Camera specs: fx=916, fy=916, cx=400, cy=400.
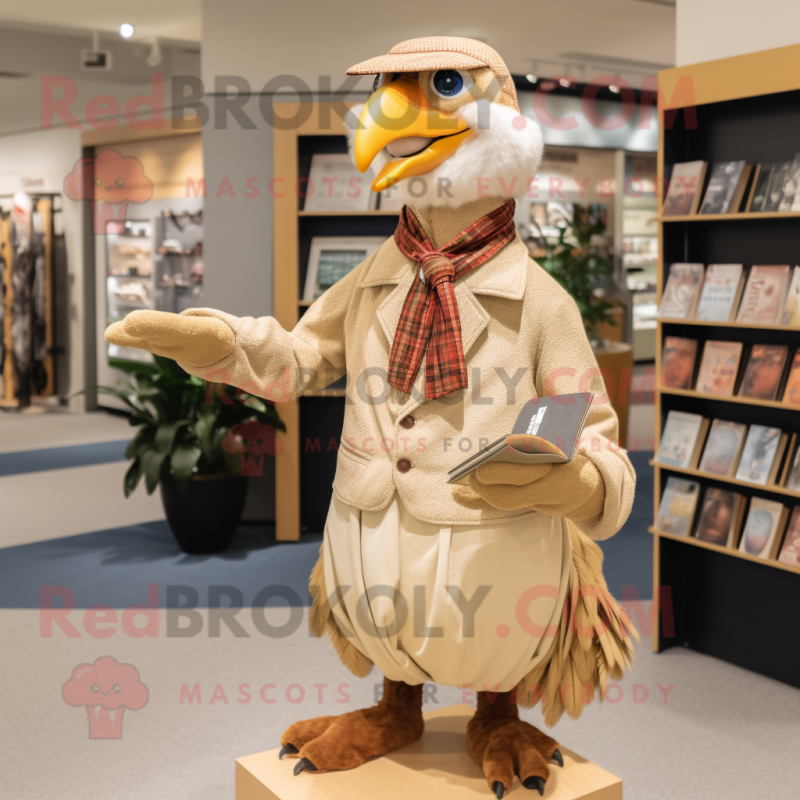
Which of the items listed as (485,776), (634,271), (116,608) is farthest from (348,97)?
(634,271)

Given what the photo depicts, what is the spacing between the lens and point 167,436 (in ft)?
13.8

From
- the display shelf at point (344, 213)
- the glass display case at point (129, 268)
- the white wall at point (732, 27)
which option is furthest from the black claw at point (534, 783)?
the glass display case at point (129, 268)

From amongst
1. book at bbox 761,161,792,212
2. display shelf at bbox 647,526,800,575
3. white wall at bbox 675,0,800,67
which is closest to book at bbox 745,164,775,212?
book at bbox 761,161,792,212

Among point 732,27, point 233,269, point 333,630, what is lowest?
point 333,630

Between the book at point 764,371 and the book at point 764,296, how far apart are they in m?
0.11

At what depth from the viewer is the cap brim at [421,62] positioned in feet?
5.09

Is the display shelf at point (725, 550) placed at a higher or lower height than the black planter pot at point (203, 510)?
higher

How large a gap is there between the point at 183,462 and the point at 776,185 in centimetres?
268

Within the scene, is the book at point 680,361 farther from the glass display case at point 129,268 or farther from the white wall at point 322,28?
the glass display case at point 129,268

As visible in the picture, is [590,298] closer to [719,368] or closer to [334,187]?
[334,187]

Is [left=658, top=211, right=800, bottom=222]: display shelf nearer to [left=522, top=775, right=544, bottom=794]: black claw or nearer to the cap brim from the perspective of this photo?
the cap brim

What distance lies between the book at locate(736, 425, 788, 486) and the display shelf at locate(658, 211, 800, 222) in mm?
683

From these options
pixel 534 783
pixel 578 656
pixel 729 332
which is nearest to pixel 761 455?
pixel 729 332

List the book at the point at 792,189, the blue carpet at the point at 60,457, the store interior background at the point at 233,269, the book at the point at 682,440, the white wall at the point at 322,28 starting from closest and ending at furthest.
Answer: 1. the store interior background at the point at 233,269
2. the book at the point at 792,189
3. the book at the point at 682,440
4. the white wall at the point at 322,28
5. the blue carpet at the point at 60,457
